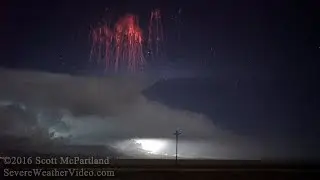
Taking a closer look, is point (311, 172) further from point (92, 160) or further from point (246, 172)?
point (92, 160)

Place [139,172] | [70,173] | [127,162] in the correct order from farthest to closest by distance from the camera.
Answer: [127,162] → [139,172] → [70,173]

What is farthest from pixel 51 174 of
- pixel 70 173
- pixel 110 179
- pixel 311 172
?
pixel 311 172

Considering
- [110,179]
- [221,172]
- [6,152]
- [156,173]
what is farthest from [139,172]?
[6,152]

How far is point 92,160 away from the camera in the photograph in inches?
1420

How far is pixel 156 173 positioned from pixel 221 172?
19.5 feet

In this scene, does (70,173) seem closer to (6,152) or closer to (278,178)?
(6,152)

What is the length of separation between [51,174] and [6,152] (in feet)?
24.5

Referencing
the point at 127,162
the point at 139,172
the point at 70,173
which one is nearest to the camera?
the point at 70,173

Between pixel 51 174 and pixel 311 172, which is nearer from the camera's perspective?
pixel 51 174

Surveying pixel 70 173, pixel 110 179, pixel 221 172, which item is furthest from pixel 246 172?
pixel 70 173

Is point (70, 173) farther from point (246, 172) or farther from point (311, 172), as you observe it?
point (311, 172)

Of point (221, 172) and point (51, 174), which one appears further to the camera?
point (221, 172)

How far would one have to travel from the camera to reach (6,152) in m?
40.9

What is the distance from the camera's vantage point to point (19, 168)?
1409 inches
